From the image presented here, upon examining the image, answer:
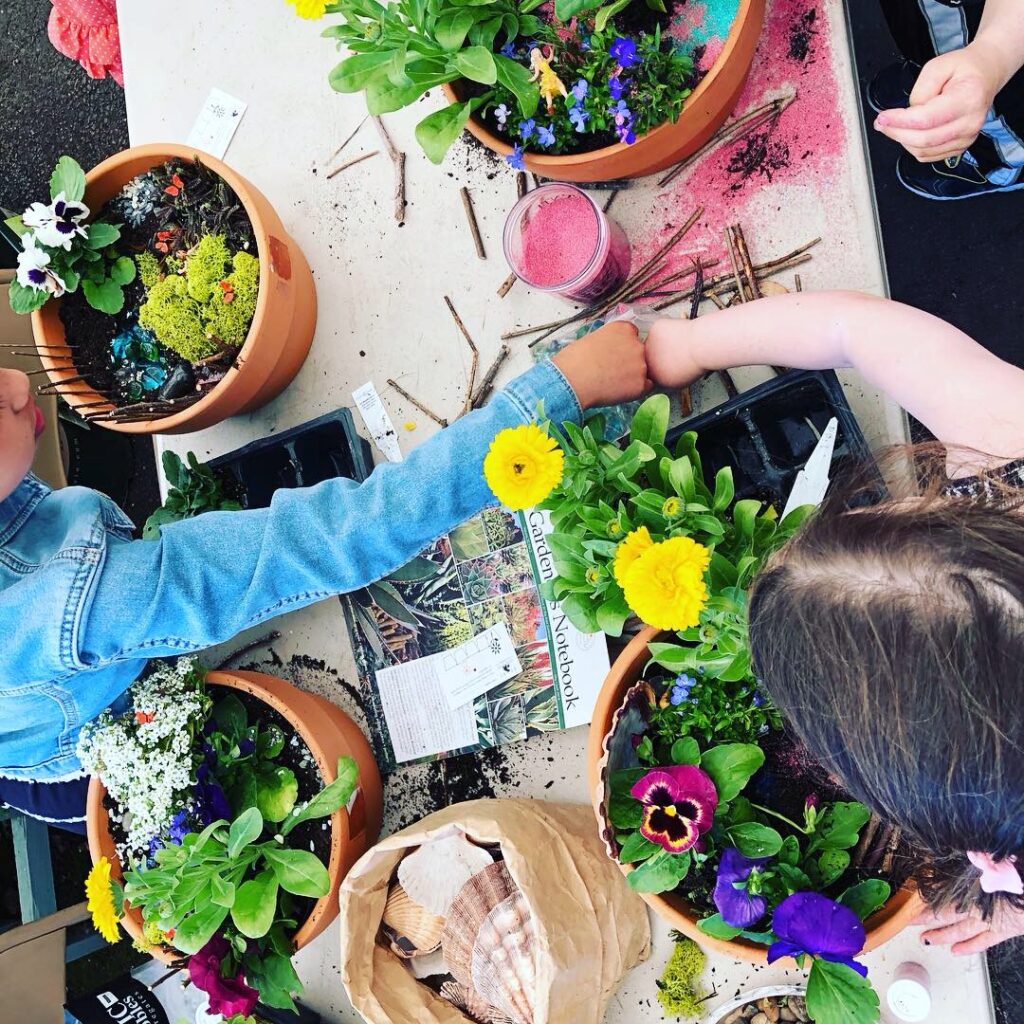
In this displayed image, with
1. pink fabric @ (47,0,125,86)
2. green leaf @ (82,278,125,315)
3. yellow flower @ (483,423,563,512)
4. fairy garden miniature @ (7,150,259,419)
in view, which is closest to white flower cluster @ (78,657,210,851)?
fairy garden miniature @ (7,150,259,419)

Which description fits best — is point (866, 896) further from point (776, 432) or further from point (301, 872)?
point (301, 872)

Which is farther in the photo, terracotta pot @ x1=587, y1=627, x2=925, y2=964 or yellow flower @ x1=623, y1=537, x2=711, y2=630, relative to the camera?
terracotta pot @ x1=587, y1=627, x2=925, y2=964

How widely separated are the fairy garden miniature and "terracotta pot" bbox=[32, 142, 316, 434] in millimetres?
18

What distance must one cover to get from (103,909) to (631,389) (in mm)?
872

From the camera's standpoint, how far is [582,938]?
0.88m

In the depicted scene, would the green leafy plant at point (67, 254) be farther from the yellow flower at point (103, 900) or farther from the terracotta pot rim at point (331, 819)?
the yellow flower at point (103, 900)

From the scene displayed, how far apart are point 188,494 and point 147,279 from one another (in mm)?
299

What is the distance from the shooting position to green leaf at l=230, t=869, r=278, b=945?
95 centimetres

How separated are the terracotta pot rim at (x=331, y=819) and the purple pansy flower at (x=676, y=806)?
1.30ft

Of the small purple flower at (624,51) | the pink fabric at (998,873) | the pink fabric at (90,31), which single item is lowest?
the pink fabric at (998,873)

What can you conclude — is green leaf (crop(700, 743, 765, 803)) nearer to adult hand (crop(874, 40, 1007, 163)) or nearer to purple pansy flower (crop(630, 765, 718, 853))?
purple pansy flower (crop(630, 765, 718, 853))

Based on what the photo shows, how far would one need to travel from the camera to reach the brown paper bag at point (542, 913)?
2.82 feet

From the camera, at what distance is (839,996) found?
0.77 meters

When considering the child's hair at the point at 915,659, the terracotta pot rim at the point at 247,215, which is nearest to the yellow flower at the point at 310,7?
the terracotta pot rim at the point at 247,215
